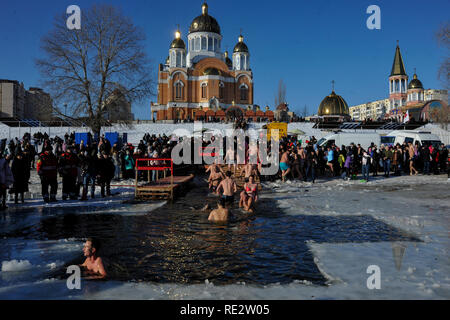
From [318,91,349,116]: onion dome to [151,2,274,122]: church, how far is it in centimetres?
1914

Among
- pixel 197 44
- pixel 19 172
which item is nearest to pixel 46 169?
pixel 19 172

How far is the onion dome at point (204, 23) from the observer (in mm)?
65375

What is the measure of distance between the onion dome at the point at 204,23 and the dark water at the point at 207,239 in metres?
61.0

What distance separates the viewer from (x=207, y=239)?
6801mm

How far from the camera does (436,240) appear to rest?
21.2 ft

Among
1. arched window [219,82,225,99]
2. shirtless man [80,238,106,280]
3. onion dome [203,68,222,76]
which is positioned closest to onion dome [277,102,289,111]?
arched window [219,82,225,99]

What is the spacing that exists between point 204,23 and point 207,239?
64.5 meters

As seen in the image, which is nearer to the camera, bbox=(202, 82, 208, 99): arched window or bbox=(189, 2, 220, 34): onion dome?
bbox=(202, 82, 208, 99): arched window

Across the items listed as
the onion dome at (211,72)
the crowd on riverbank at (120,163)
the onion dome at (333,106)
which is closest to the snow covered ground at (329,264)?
the crowd on riverbank at (120,163)

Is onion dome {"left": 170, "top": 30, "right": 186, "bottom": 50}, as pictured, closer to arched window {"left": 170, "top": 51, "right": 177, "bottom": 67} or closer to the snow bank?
arched window {"left": 170, "top": 51, "right": 177, "bottom": 67}

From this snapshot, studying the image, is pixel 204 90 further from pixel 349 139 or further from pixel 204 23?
pixel 349 139

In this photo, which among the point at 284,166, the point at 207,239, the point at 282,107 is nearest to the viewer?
the point at 207,239

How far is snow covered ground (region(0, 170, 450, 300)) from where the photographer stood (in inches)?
164

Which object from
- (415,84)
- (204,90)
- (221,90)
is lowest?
(204,90)
